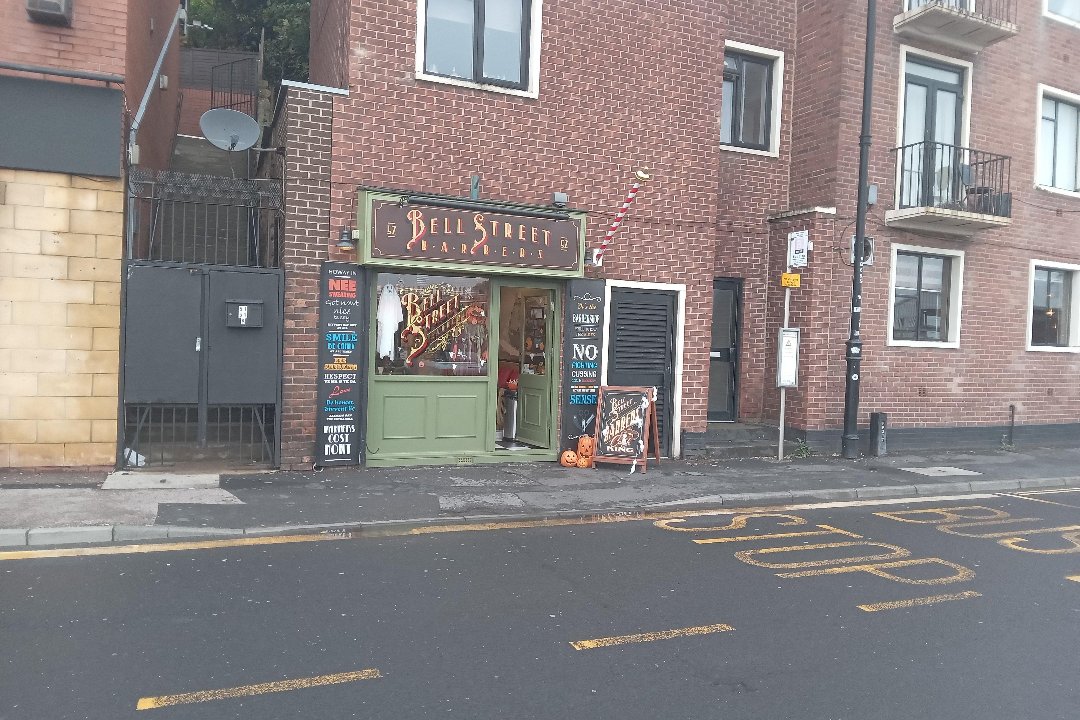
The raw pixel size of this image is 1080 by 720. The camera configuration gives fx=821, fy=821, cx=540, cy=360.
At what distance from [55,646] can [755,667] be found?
387 centimetres

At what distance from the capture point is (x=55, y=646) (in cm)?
455

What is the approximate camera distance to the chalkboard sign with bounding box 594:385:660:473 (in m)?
11.0

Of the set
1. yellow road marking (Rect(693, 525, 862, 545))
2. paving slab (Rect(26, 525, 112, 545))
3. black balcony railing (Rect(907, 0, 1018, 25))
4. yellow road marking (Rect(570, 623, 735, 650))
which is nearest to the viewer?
yellow road marking (Rect(570, 623, 735, 650))

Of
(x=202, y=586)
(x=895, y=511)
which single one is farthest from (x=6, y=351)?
(x=895, y=511)

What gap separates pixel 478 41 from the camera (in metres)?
10.7

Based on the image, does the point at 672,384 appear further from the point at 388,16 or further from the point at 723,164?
the point at 388,16

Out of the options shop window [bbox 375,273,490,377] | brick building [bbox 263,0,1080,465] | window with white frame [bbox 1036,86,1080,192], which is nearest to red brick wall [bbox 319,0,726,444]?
brick building [bbox 263,0,1080,465]

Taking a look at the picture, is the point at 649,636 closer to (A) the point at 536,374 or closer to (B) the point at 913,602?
(B) the point at 913,602

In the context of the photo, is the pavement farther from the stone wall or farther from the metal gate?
the metal gate

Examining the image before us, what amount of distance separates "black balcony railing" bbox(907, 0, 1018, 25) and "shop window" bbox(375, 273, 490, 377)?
865 centimetres

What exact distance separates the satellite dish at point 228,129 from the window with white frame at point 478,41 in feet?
7.87

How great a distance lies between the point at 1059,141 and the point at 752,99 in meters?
6.58

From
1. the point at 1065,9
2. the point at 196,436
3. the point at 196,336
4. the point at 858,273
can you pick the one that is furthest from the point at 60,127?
the point at 1065,9

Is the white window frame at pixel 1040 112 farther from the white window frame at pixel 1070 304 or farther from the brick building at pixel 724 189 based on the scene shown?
the white window frame at pixel 1070 304
